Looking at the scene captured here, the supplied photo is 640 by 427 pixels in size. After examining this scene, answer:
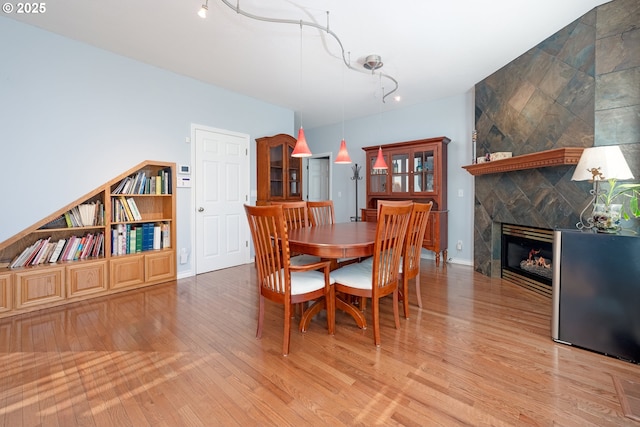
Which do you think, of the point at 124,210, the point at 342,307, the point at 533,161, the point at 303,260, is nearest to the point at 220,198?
the point at 124,210

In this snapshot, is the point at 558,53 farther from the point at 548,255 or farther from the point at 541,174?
the point at 548,255

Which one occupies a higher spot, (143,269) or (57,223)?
(57,223)

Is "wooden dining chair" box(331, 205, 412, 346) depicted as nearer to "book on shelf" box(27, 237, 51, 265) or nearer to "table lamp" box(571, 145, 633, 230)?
"table lamp" box(571, 145, 633, 230)

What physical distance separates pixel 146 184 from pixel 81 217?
2.34 ft

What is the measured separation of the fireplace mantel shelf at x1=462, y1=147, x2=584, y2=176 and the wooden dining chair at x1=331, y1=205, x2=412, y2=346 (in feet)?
5.01

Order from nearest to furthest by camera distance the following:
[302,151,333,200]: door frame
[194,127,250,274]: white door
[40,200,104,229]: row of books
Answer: [40,200,104,229]: row of books → [194,127,250,274]: white door → [302,151,333,200]: door frame

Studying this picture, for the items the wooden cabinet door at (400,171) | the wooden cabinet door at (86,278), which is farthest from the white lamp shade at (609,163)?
the wooden cabinet door at (86,278)

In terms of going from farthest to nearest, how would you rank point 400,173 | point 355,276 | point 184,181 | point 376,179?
point 376,179
point 400,173
point 184,181
point 355,276

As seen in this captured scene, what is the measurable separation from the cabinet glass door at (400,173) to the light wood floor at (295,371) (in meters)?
2.28

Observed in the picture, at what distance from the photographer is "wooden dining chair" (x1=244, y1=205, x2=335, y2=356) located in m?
1.92

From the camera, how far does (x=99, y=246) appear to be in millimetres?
3158

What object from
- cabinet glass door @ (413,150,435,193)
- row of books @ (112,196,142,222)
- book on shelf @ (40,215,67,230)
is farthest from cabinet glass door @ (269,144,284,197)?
book on shelf @ (40,215,67,230)

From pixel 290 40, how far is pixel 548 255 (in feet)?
11.4

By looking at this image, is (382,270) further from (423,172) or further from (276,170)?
(276,170)
